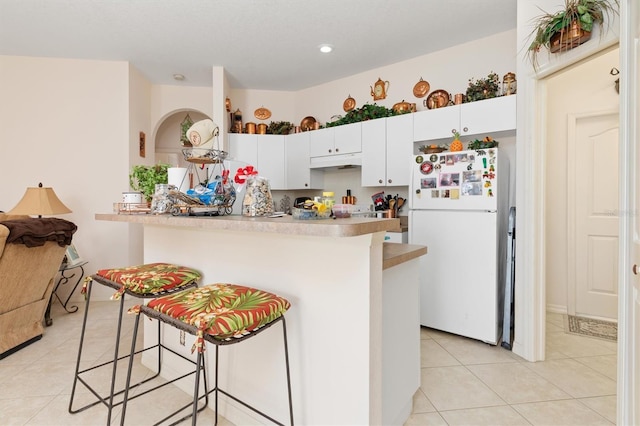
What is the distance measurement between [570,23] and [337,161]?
2.40 meters

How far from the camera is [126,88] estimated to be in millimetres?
3934

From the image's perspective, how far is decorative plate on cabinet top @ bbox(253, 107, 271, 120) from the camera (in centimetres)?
468

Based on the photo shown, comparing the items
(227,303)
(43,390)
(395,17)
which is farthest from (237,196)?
(395,17)

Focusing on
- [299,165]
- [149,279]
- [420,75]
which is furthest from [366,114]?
[149,279]

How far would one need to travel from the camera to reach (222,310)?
1.17m

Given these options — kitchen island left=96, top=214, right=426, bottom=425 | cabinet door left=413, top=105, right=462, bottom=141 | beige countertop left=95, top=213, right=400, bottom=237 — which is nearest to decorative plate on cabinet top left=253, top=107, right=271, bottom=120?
cabinet door left=413, top=105, right=462, bottom=141

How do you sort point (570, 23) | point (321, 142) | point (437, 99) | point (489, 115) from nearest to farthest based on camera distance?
point (570, 23) < point (489, 115) < point (437, 99) < point (321, 142)

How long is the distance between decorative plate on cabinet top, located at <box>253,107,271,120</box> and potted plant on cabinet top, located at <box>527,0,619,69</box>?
130 inches

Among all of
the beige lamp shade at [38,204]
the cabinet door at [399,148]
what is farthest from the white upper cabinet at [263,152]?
the beige lamp shade at [38,204]

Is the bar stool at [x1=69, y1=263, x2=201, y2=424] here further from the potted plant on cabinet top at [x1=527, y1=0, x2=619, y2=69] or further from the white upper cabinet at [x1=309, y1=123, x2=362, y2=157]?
the potted plant on cabinet top at [x1=527, y1=0, x2=619, y2=69]

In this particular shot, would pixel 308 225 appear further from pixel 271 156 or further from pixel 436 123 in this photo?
pixel 271 156

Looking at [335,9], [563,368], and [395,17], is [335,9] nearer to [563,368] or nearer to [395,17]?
[395,17]

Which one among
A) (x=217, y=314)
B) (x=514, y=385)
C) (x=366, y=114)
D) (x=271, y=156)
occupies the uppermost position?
(x=366, y=114)

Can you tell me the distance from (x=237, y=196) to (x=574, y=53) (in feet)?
7.45
